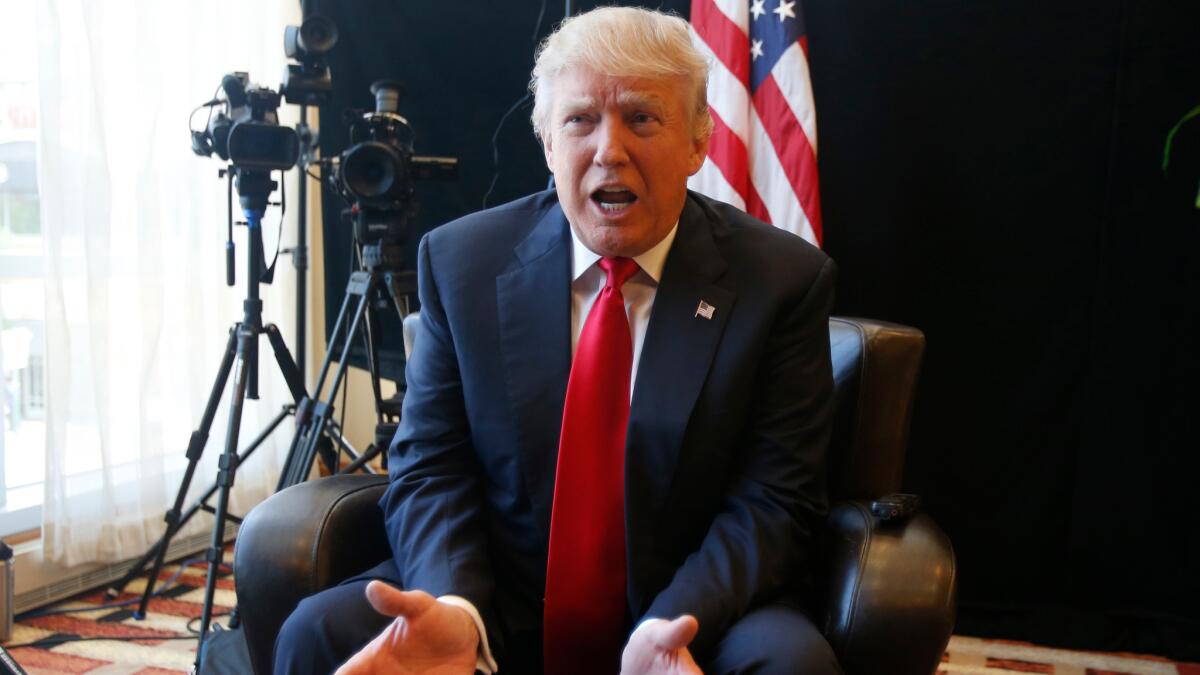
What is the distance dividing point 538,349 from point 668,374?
0.19 meters

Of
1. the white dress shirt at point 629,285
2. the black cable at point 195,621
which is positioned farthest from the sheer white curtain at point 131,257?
the white dress shirt at point 629,285

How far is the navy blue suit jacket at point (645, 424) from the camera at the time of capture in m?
1.24

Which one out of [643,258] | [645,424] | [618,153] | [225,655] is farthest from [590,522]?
[225,655]

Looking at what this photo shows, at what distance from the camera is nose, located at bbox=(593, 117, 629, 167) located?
123cm

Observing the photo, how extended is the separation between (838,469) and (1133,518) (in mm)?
1238

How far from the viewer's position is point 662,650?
3.30 feet

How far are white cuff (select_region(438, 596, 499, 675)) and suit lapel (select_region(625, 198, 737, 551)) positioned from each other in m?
0.23

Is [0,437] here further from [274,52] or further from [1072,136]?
[1072,136]

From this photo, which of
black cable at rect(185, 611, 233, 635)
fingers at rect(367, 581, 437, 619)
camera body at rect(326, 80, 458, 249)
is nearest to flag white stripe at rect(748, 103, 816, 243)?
camera body at rect(326, 80, 458, 249)

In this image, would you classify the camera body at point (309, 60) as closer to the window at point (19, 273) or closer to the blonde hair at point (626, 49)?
the window at point (19, 273)

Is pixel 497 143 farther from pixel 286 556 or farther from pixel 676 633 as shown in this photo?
pixel 676 633

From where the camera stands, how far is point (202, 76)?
2.65 meters

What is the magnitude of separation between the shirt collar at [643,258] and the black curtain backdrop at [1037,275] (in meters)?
1.21

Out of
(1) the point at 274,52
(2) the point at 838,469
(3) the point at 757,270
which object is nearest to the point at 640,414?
(3) the point at 757,270
